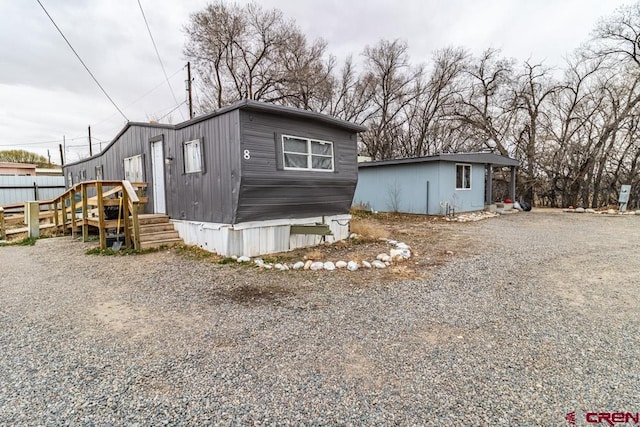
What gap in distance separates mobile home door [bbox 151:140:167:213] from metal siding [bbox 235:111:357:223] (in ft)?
11.1

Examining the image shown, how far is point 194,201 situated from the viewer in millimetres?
6852

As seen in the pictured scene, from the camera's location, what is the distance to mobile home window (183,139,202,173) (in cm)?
665

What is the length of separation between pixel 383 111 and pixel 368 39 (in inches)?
185

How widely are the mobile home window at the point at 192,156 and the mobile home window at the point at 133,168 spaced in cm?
262

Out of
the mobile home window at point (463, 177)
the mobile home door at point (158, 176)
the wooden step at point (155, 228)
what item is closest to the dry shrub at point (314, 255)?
the wooden step at point (155, 228)

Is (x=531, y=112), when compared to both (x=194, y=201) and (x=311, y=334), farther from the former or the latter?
(x=311, y=334)

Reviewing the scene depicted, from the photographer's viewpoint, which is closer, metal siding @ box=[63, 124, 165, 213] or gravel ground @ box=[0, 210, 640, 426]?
gravel ground @ box=[0, 210, 640, 426]

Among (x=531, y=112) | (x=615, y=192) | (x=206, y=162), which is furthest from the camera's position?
(x=531, y=112)

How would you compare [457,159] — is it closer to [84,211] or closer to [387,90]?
[387,90]

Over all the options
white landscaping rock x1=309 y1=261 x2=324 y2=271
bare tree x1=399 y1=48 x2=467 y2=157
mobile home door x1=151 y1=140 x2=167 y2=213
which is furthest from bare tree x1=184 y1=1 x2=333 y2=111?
white landscaping rock x1=309 y1=261 x2=324 y2=271

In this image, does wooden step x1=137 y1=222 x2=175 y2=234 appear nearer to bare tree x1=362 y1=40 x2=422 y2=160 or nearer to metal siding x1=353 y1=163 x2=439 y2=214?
metal siding x1=353 y1=163 x2=439 y2=214

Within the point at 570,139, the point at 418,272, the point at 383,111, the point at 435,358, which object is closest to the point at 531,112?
the point at 570,139

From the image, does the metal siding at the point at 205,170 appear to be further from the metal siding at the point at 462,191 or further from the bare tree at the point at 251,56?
the bare tree at the point at 251,56

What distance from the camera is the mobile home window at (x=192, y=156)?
21.8 ft
